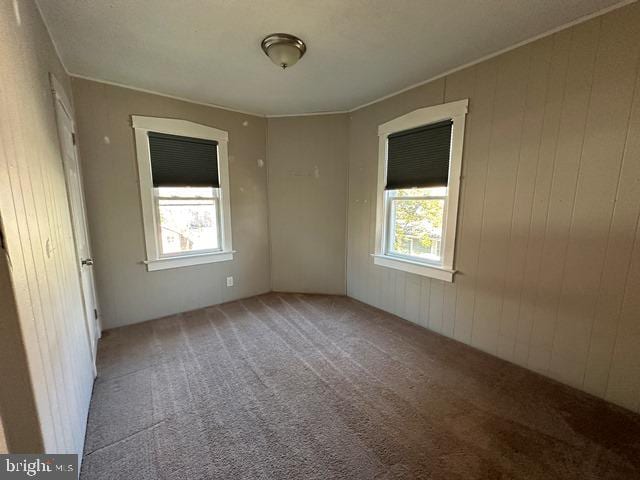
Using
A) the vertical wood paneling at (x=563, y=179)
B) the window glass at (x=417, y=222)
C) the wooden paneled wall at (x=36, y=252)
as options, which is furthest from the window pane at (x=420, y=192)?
the wooden paneled wall at (x=36, y=252)

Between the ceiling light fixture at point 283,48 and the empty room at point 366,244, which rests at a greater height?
the ceiling light fixture at point 283,48

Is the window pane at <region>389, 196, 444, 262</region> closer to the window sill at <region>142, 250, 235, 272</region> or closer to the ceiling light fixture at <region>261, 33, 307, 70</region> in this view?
the ceiling light fixture at <region>261, 33, 307, 70</region>

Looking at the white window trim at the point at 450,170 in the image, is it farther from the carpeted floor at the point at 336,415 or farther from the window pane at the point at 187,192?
the window pane at the point at 187,192

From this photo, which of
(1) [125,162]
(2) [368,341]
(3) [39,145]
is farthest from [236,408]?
(1) [125,162]

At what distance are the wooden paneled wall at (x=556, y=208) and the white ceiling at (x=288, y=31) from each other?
0.81ft

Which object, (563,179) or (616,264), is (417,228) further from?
(616,264)

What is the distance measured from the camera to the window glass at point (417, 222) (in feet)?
8.98

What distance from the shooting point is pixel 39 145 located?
136 cm

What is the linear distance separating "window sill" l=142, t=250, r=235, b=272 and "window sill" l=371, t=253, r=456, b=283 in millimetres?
1920

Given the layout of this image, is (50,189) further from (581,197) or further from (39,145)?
(581,197)

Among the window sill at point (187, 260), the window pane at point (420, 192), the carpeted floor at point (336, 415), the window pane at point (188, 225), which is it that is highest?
the window pane at point (420, 192)

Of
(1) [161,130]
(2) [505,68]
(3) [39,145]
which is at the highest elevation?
(2) [505,68]

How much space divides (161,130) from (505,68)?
325cm

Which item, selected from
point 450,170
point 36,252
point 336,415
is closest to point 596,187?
point 450,170
